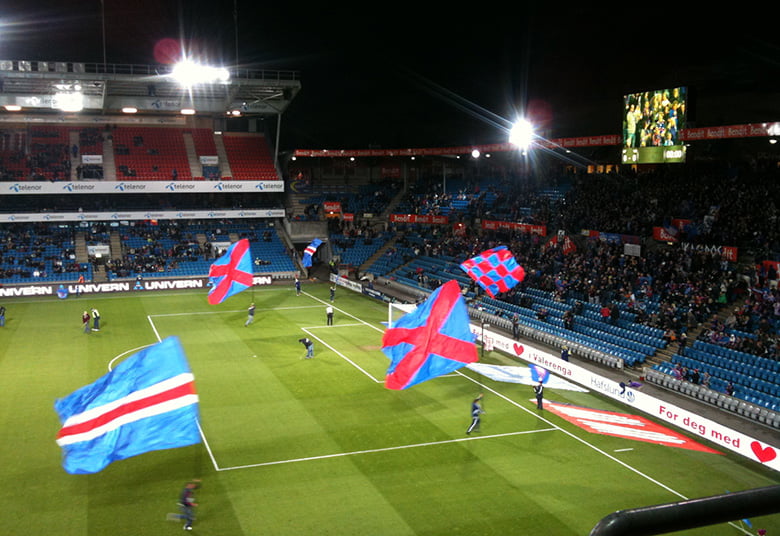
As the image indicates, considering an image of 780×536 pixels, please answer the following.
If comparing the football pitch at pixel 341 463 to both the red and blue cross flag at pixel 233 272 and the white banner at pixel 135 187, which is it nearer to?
the red and blue cross flag at pixel 233 272

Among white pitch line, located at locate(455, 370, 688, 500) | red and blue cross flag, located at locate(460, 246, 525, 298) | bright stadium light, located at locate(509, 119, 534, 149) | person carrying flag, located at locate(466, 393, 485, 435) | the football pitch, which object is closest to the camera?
the football pitch

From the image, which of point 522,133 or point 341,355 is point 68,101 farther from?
point 522,133

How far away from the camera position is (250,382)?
29.7 m

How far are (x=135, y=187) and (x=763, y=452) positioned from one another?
5507cm

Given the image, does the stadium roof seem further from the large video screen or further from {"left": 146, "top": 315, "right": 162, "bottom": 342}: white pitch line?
the large video screen

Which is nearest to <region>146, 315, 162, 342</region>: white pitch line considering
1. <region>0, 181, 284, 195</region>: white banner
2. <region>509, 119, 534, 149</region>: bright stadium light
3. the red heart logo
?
<region>0, 181, 284, 195</region>: white banner

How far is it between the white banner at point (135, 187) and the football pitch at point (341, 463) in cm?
2863

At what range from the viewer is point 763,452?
21.0 metres

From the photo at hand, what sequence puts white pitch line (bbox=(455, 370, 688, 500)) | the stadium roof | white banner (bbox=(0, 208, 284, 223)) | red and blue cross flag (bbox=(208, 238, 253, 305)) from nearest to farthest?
white pitch line (bbox=(455, 370, 688, 500)) → red and blue cross flag (bbox=(208, 238, 253, 305)) → the stadium roof → white banner (bbox=(0, 208, 284, 223))

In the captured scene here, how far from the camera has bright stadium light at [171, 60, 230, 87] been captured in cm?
5031

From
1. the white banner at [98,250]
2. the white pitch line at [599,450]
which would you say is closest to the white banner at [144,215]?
the white banner at [98,250]

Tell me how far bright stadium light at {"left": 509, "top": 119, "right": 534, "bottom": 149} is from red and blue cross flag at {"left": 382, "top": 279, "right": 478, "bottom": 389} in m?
31.3

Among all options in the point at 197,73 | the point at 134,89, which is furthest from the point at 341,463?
the point at 134,89

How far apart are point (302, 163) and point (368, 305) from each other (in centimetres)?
3001
